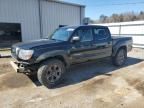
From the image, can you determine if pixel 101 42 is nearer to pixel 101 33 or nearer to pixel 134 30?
pixel 101 33

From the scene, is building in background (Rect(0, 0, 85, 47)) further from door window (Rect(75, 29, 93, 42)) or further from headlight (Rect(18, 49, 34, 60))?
headlight (Rect(18, 49, 34, 60))

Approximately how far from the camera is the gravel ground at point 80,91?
4.00 metres

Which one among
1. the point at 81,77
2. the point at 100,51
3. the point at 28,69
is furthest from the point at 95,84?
the point at 28,69

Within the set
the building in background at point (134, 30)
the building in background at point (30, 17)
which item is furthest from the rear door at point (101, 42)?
the building in background at point (30, 17)

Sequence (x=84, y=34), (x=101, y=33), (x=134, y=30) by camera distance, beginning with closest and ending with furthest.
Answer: (x=84, y=34)
(x=101, y=33)
(x=134, y=30)

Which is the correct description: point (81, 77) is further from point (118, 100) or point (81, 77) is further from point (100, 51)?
point (118, 100)

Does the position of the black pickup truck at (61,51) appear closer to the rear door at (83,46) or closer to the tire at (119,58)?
the rear door at (83,46)

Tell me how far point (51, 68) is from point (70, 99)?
1224mm

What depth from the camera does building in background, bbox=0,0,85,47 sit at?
42.0 feet

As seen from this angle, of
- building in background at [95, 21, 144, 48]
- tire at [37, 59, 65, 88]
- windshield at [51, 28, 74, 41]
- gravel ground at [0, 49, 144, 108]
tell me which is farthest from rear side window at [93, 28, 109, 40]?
building in background at [95, 21, 144, 48]

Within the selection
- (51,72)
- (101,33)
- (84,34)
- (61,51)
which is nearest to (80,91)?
(51,72)

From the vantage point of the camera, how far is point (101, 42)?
6480 mm

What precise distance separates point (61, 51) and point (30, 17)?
31.7 ft

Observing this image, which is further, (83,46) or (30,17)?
(30,17)
